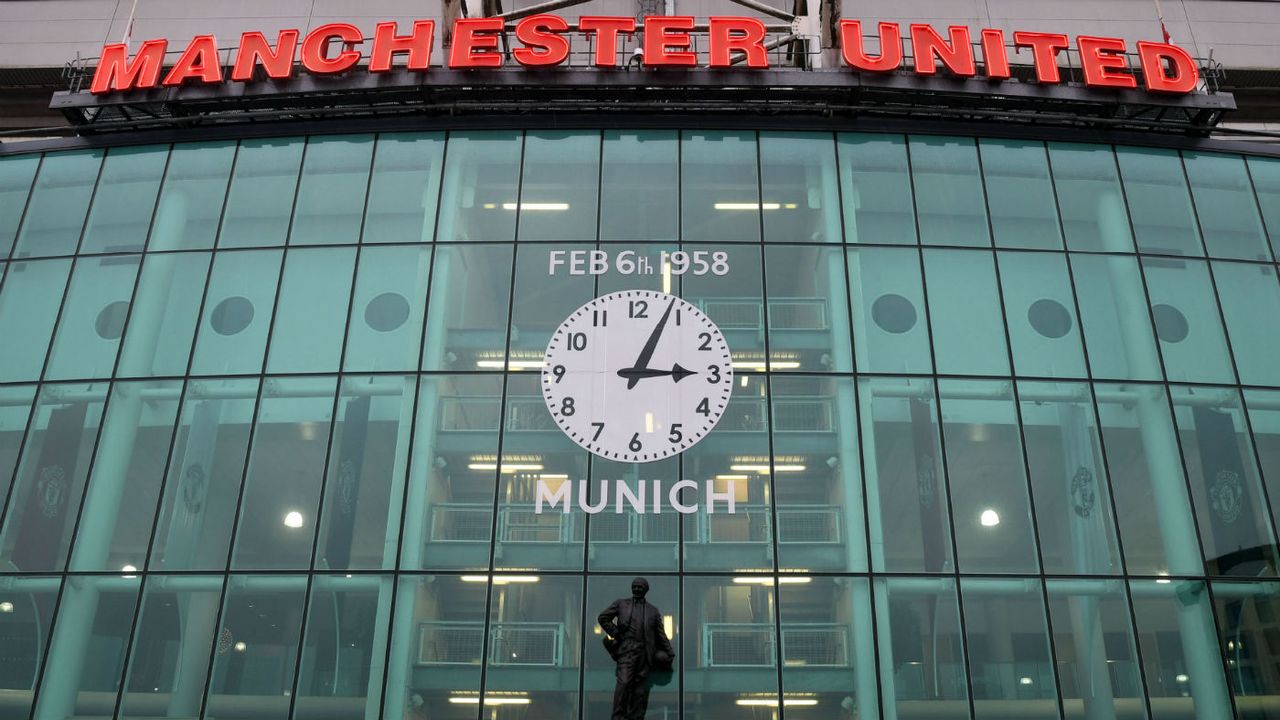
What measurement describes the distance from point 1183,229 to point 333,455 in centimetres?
1872

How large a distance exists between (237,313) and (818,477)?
12.5 m

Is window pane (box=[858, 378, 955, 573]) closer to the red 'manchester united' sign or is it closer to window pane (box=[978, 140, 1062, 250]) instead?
window pane (box=[978, 140, 1062, 250])

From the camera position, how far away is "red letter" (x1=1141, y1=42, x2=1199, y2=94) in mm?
23312

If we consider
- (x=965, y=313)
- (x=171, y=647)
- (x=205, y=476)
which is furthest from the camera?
(x=965, y=313)

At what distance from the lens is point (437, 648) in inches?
750

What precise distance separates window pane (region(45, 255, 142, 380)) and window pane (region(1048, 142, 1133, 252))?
66.8 feet

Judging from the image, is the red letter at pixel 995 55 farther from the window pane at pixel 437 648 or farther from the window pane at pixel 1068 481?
the window pane at pixel 437 648

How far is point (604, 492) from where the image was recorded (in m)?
20.1

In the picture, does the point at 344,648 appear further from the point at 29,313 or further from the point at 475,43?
the point at 475,43

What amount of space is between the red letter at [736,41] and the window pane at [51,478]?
15.1 metres

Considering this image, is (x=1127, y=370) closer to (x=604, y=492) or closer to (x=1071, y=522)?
(x=1071, y=522)

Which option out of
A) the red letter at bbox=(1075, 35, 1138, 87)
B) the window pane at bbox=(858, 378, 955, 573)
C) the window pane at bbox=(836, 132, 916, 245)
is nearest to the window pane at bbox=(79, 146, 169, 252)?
the window pane at bbox=(836, 132, 916, 245)

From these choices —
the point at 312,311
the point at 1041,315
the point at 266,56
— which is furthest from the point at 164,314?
the point at 1041,315

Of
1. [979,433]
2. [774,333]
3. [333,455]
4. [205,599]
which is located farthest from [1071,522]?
[205,599]
